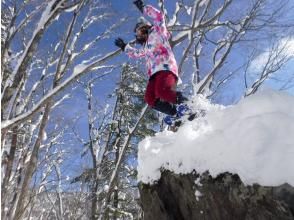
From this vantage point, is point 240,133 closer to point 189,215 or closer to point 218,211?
point 218,211

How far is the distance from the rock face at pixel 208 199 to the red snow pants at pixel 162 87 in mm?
1479

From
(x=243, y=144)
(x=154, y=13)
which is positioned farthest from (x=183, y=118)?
(x=243, y=144)

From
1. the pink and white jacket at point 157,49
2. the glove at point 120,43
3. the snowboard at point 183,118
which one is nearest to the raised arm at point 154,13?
the pink and white jacket at point 157,49

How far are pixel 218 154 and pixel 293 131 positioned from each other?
610mm

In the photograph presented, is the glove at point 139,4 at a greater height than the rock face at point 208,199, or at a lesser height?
greater

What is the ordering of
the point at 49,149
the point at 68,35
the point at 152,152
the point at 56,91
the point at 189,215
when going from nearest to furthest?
the point at 189,215
the point at 152,152
the point at 56,91
the point at 68,35
the point at 49,149

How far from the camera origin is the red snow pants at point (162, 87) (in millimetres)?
5066

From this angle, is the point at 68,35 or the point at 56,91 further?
the point at 68,35

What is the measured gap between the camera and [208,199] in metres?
3.06

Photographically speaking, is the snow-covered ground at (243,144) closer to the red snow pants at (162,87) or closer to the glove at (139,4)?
the red snow pants at (162,87)

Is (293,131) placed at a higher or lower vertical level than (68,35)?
lower

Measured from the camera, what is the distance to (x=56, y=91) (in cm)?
453

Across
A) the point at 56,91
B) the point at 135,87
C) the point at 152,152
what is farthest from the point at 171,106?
the point at 135,87

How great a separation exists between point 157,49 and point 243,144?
318 cm
